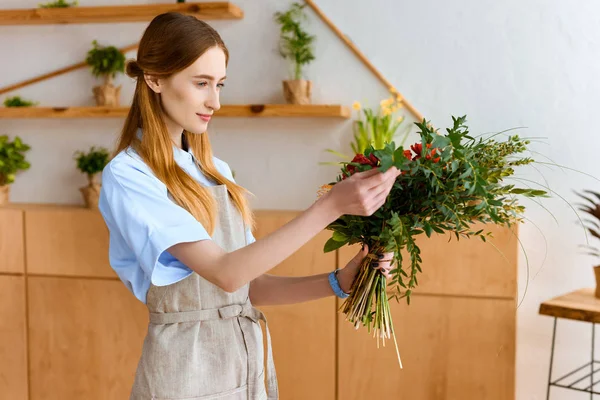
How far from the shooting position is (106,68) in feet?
10.7

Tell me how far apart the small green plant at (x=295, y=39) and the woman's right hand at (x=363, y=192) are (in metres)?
1.81

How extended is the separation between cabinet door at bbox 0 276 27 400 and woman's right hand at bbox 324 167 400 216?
2.37 meters

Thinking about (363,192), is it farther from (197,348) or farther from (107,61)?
(107,61)

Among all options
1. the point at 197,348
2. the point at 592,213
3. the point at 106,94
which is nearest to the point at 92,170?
the point at 106,94

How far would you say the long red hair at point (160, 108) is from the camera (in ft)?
5.14

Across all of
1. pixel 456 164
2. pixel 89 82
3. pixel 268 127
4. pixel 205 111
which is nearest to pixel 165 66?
pixel 205 111

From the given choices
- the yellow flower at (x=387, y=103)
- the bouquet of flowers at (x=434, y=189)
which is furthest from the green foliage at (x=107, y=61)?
the bouquet of flowers at (x=434, y=189)

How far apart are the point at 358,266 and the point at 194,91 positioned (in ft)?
1.89

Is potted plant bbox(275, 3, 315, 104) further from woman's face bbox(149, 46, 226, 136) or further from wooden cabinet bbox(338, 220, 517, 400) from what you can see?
woman's face bbox(149, 46, 226, 136)

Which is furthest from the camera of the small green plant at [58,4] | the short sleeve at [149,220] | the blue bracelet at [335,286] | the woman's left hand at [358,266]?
the small green plant at [58,4]

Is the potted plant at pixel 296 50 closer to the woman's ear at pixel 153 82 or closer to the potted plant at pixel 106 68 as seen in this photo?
the potted plant at pixel 106 68

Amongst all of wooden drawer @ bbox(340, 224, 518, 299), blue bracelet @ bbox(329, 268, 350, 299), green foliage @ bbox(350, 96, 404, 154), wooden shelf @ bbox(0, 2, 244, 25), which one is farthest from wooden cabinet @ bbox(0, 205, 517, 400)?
blue bracelet @ bbox(329, 268, 350, 299)

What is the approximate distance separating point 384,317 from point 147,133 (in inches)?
27.7

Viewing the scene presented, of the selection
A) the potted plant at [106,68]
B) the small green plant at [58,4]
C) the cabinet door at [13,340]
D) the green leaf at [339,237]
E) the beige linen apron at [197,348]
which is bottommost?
the cabinet door at [13,340]
